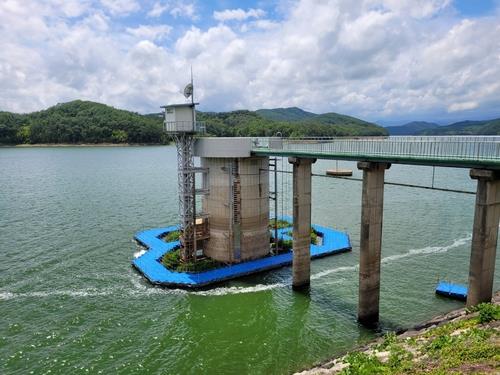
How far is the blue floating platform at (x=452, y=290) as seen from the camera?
22.6 m

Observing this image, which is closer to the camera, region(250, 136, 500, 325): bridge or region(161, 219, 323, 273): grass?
region(250, 136, 500, 325): bridge

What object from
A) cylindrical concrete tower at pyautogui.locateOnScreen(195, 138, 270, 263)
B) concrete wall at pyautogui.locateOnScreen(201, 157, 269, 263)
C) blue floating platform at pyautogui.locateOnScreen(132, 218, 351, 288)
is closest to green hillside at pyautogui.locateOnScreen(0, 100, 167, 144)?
blue floating platform at pyautogui.locateOnScreen(132, 218, 351, 288)

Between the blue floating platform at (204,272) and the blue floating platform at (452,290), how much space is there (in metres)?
8.89

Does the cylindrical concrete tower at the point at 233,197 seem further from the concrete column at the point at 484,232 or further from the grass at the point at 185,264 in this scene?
the concrete column at the point at 484,232

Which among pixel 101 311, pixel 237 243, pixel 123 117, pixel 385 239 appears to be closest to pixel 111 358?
pixel 101 311

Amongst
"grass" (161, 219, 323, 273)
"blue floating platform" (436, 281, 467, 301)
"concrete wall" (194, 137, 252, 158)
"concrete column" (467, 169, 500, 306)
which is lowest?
"blue floating platform" (436, 281, 467, 301)

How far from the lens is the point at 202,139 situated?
2795 centimetres

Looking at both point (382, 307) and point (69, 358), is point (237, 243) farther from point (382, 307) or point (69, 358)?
point (69, 358)

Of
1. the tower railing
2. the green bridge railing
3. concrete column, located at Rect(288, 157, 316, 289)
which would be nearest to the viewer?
the green bridge railing

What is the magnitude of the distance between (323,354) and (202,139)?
54.6ft

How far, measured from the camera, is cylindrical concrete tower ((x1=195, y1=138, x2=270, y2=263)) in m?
27.5

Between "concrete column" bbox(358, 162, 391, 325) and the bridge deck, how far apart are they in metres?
0.89

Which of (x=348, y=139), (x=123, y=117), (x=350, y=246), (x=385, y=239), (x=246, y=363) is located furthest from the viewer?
(x=123, y=117)

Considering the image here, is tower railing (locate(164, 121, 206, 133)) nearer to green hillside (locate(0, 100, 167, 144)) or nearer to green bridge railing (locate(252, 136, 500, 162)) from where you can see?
green bridge railing (locate(252, 136, 500, 162))
